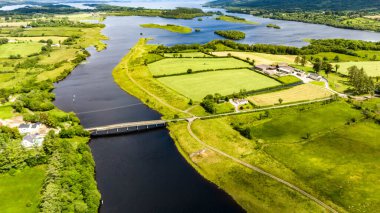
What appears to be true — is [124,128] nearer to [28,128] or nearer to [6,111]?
[28,128]

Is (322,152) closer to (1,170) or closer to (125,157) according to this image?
(125,157)

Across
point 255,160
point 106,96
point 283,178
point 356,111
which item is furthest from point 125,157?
point 356,111

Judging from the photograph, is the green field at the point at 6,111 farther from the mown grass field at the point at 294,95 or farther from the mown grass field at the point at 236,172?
the mown grass field at the point at 294,95

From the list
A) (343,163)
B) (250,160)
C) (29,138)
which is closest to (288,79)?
(343,163)

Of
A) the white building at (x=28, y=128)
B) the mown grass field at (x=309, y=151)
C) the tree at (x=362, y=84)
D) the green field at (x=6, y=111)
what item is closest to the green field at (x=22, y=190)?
the white building at (x=28, y=128)

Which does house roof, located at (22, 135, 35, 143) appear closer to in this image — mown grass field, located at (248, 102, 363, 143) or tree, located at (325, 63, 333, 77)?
mown grass field, located at (248, 102, 363, 143)
